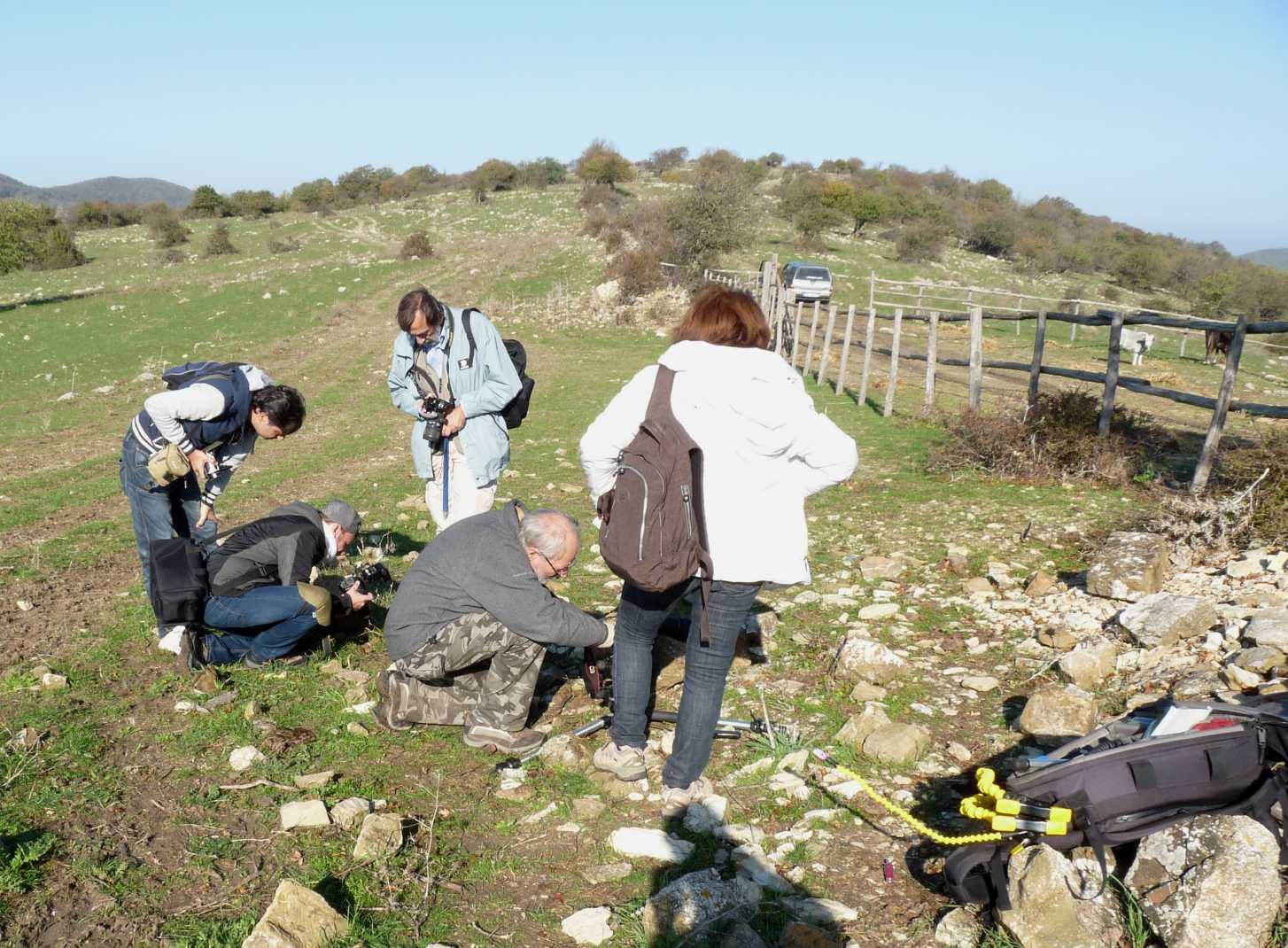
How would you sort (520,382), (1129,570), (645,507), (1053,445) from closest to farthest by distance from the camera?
(645,507) → (520,382) → (1129,570) → (1053,445)

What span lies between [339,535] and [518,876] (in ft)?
8.17

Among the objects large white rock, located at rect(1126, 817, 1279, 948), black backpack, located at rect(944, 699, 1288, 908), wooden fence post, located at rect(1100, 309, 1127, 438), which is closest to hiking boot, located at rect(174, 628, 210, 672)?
black backpack, located at rect(944, 699, 1288, 908)

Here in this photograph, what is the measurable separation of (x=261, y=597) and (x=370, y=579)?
1.27 meters

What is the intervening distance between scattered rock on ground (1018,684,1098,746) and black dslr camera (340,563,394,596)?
352 cm

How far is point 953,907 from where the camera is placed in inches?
110

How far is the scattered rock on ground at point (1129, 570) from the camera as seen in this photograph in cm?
530

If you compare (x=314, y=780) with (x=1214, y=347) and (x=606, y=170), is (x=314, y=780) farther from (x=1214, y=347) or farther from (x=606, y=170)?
(x=606, y=170)

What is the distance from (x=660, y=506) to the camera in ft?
9.71

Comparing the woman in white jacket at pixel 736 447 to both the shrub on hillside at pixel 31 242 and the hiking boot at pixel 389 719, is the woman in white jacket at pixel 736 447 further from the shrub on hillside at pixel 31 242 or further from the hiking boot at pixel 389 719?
the shrub on hillside at pixel 31 242

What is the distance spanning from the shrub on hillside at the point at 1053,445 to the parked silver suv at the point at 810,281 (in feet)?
59.9

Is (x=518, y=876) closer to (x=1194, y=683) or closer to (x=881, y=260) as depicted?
(x=1194, y=683)

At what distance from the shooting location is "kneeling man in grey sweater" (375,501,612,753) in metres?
3.69

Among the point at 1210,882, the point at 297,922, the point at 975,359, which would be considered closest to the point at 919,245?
the point at 975,359

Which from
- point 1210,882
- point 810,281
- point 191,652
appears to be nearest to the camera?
point 1210,882
